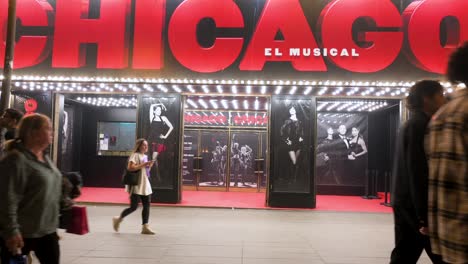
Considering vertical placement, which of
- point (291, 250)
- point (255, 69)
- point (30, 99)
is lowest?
point (291, 250)

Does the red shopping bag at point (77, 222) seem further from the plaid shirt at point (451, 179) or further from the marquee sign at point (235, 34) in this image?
the marquee sign at point (235, 34)

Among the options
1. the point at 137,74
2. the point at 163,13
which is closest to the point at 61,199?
→ the point at 137,74

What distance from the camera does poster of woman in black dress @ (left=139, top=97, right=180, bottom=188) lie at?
10.2 meters

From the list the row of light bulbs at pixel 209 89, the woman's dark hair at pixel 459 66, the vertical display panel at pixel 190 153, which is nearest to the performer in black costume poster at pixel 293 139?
the row of light bulbs at pixel 209 89

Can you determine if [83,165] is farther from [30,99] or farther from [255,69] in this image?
[255,69]

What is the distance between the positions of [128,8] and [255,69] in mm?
3839

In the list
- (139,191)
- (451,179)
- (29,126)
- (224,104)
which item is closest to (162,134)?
(224,104)

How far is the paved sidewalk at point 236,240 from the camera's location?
16.7ft

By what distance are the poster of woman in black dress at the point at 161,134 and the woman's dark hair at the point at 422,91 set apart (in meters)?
7.89

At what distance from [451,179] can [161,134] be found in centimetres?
919

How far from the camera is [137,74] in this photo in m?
9.60

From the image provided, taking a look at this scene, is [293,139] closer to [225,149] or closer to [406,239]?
[225,149]

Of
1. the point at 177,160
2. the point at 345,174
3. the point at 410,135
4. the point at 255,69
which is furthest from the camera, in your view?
the point at 345,174

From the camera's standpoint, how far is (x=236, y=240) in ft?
20.0
